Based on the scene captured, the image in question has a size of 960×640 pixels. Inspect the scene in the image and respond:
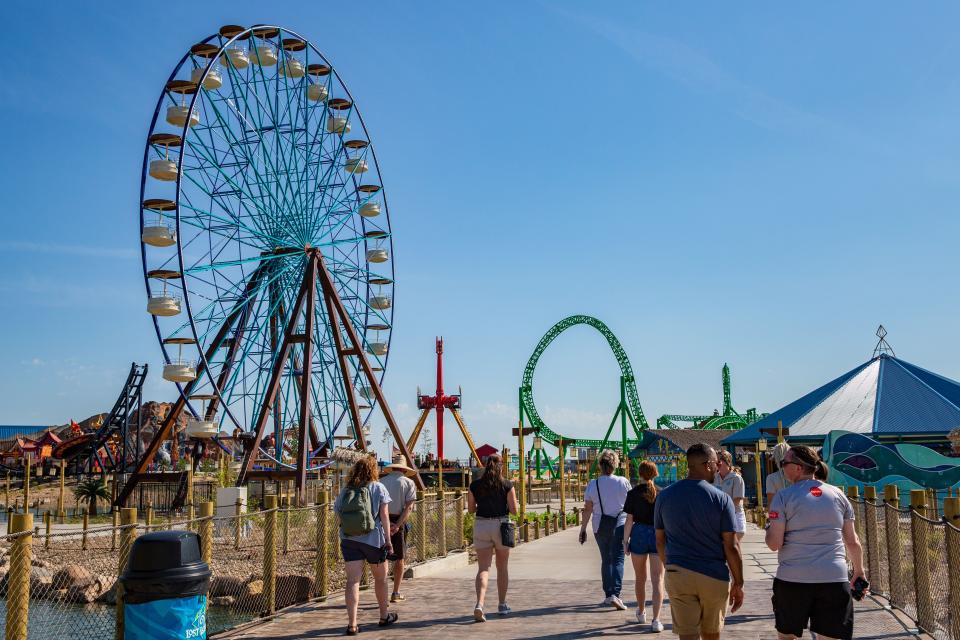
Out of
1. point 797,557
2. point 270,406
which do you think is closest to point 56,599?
point 270,406

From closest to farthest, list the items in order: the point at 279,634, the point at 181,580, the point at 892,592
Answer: the point at 181,580 < the point at 279,634 < the point at 892,592

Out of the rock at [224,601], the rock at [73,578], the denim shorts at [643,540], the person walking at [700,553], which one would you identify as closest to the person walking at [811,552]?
the person walking at [700,553]

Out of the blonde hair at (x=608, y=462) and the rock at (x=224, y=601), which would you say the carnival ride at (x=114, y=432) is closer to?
the rock at (x=224, y=601)

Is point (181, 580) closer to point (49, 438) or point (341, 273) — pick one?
point (341, 273)

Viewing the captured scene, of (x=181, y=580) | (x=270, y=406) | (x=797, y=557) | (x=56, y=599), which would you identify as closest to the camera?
(x=797, y=557)

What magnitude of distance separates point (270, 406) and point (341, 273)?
5.64 metres

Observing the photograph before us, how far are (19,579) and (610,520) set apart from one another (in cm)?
549

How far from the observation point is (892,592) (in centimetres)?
934

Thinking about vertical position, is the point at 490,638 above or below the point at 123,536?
below

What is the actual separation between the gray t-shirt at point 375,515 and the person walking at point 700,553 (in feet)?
11.2

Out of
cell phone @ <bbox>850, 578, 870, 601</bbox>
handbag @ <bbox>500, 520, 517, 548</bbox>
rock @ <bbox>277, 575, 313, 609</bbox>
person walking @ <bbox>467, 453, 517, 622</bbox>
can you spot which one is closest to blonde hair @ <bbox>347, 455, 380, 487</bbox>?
person walking @ <bbox>467, 453, 517, 622</bbox>

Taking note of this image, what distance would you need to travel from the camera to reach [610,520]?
9547mm

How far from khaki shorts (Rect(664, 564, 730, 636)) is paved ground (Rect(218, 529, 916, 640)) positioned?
238cm

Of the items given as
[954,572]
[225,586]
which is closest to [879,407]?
[225,586]
